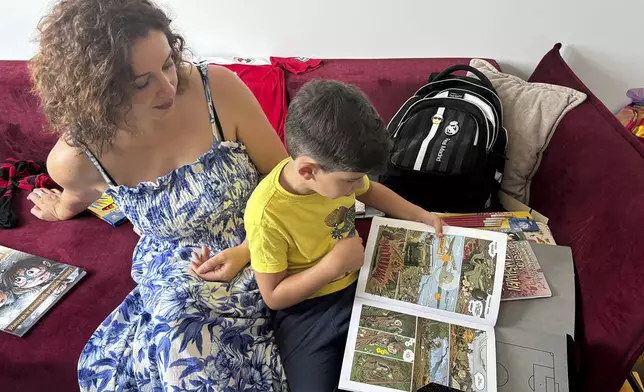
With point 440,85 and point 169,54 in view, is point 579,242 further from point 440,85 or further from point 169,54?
point 169,54

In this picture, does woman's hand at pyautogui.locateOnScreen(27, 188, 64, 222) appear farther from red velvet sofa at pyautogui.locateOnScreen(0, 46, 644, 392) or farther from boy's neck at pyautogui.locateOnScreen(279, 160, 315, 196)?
boy's neck at pyautogui.locateOnScreen(279, 160, 315, 196)

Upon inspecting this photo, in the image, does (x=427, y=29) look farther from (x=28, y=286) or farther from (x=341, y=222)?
(x=28, y=286)

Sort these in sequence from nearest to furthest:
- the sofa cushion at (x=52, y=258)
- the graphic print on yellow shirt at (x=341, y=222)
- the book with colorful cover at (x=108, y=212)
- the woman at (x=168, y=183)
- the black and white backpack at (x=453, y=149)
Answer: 1. the woman at (x=168, y=183)
2. the graphic print on yellow shirt at (x=341, y=222)
3. the sofa cushion at (x=52, y=258)
4. the black and white backpack at (x=453, y=149)
5. the book with colorful cover at (x=108, y=212)

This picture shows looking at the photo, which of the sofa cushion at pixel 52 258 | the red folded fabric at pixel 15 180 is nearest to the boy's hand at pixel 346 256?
the sofa cushion at pixel 52 258

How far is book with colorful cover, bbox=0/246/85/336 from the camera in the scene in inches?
53.4

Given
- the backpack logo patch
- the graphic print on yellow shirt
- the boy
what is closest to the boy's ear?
the boy

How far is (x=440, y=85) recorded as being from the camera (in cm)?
160

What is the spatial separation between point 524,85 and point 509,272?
71 centimetres

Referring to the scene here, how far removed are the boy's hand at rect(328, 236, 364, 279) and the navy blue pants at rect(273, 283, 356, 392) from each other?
130mm

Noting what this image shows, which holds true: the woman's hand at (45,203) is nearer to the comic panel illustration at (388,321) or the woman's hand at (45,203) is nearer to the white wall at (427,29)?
the white wall at (427,29)

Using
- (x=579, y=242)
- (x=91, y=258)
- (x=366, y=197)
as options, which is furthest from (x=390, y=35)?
(x=91, y=258)

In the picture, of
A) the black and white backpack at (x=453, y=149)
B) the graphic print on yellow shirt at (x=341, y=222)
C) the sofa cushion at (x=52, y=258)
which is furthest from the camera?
the black and white backpack at (x=453, y=149)

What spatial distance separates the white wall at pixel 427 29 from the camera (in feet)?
5.43

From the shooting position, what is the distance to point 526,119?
152 centimetres
